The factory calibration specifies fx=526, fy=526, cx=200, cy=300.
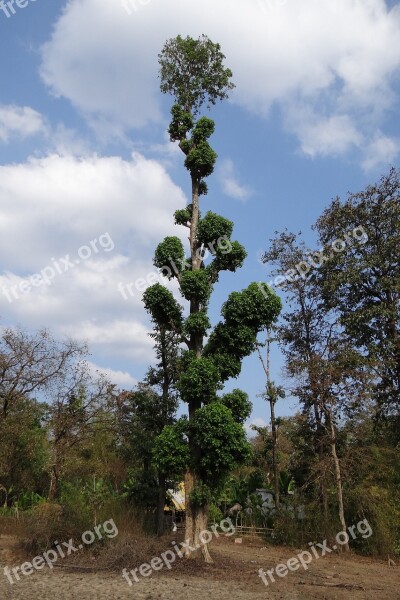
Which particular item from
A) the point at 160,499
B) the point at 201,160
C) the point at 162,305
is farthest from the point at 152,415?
the point at 201,160

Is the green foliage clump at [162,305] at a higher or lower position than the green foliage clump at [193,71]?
lower

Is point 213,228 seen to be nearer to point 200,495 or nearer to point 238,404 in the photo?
point 238,404

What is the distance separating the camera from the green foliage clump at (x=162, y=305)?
1500 cm

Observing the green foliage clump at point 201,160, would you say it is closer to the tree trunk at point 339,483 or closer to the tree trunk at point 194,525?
the tree trunk at point 194,525

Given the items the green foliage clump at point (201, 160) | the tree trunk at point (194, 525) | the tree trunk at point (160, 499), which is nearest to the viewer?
the tree trunk at point (194, 525)

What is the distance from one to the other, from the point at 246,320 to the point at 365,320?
7.73 m

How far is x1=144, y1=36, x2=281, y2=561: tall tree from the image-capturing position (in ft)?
43.4

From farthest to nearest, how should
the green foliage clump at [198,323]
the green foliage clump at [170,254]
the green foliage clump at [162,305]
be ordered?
the green foliage clump at [170,254] → the green foliage clump at [162,305] → the green foliage clump at [198,323]

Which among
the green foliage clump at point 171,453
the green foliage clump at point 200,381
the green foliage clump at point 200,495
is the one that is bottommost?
the green foliage clump at point 200,495

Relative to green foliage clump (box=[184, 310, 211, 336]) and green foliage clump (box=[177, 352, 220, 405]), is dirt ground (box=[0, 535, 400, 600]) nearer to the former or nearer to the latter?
green foliage clump (box=[177, 352, 220, 405])

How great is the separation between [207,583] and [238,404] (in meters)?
4.40

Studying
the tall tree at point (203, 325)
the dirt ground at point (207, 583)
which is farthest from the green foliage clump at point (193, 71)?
the dirt ground at point (207, 583)

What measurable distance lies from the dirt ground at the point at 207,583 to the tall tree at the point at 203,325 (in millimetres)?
1150

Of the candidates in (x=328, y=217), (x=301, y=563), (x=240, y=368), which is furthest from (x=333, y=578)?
(x=328, y=217)
